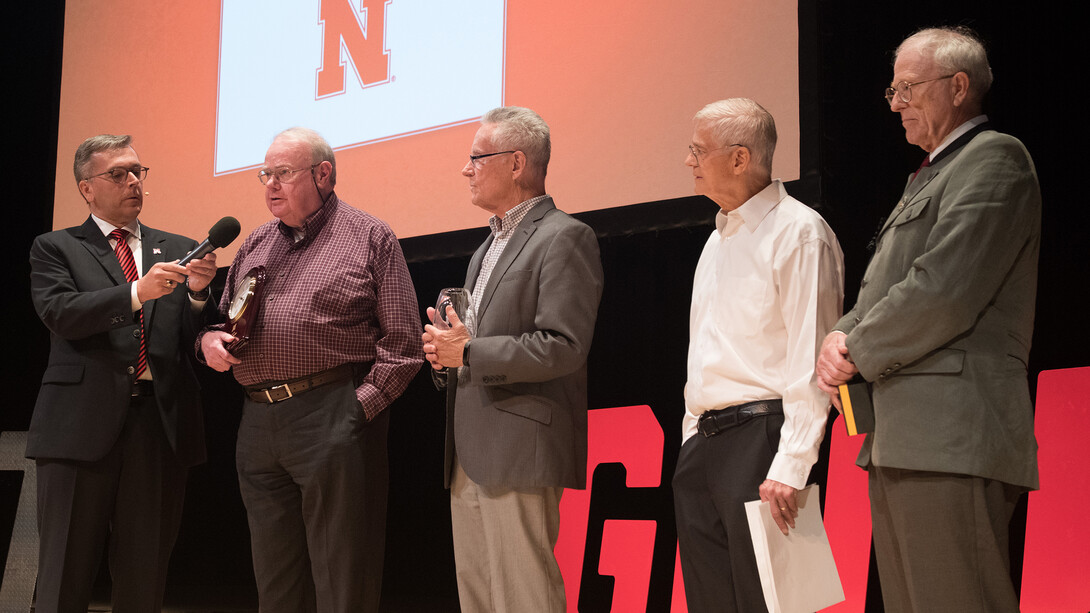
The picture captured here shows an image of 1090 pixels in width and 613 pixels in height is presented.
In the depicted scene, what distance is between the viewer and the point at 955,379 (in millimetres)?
1721

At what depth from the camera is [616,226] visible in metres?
3.36

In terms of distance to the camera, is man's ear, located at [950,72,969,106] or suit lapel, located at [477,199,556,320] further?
suit lapel, located at [477,199,556,320]

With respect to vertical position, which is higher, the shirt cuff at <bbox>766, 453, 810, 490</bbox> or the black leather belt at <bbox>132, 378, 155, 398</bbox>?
the black leather belt at <bbox>132, 378, 155, 398</bbox>

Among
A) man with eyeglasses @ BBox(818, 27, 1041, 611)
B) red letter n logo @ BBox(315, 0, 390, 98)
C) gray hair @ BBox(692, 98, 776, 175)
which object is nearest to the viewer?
man with eyeglasses @ BBox(818, 27, 1041, 611)

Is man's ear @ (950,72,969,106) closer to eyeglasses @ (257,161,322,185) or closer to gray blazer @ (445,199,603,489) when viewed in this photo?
gray blazer @ (445,199,603,489)

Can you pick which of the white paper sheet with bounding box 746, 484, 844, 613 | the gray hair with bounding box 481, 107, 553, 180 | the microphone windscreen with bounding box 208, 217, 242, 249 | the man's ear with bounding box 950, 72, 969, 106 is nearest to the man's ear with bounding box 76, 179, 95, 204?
the microphone windscreen with bounding box 208, 217, 242, 249

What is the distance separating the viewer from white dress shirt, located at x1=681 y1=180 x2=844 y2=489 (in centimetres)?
191

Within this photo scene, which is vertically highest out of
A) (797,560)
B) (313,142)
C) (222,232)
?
(313,142)

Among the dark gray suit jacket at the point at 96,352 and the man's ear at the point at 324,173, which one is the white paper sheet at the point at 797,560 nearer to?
the man's ear at the point at 324,173

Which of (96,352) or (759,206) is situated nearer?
(759,206)

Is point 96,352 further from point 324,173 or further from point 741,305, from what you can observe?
point 741,305

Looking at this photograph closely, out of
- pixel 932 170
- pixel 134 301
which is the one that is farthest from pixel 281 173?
pixel 932 170

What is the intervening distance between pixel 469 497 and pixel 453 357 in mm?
365

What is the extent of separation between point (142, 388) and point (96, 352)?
0.18 meters
